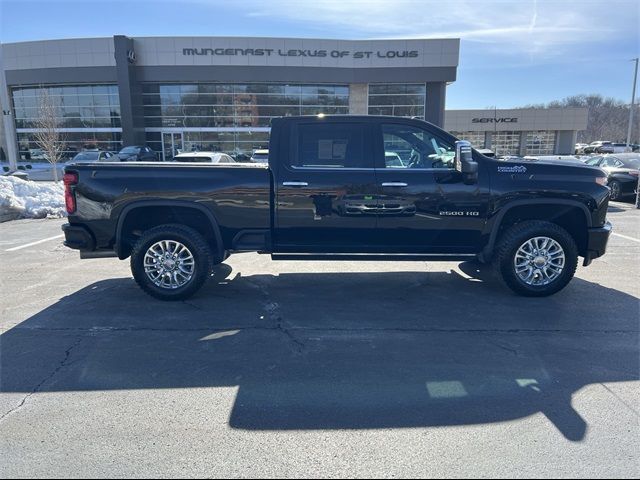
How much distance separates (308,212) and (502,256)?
241 centimetres

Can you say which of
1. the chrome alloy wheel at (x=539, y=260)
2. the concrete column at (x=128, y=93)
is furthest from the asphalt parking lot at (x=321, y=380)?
the concrete column at (x=128, y=93)

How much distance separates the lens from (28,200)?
40.7 feet

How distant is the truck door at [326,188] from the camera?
17.6 ft

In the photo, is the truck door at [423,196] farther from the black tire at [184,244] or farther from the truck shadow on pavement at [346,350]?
the black tire at [184,244]

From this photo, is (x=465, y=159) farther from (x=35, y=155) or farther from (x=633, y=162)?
(x=35, y=155)

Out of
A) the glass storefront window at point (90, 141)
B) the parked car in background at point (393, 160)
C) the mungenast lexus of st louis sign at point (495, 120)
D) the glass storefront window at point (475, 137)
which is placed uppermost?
the mungenast lexus of st louis sign at point (495, 120)

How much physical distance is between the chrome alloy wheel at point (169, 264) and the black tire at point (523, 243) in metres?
3.78

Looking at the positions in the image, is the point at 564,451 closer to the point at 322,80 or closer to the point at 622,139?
the point at 322,80

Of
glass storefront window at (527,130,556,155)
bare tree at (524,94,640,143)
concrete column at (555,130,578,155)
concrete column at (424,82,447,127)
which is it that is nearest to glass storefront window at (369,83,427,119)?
concrete column at (424,82,447,127)

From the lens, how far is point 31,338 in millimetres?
4445

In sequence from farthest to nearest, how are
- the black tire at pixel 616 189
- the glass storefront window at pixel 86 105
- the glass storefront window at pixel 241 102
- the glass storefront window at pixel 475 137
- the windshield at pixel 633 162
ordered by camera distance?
the glass storefront window at pixel 475 137 → the glass storefront window at pixel 86 105 → the glass storefront window at pixel 241 102 → the windshield at pixel 633 162 → the black tire at pixel 616 189

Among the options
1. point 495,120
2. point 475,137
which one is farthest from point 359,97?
point 475,137

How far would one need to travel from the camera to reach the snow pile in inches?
463

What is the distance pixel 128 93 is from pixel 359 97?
18.2 metres
